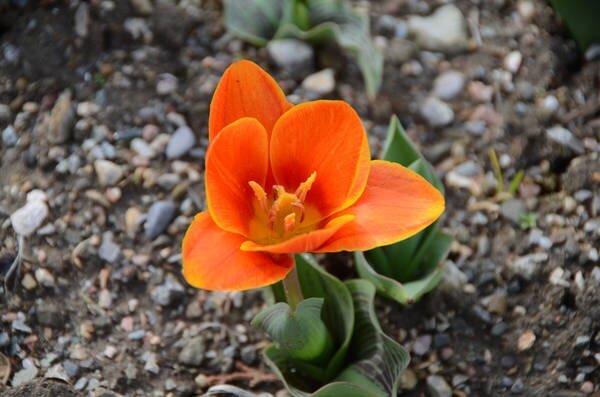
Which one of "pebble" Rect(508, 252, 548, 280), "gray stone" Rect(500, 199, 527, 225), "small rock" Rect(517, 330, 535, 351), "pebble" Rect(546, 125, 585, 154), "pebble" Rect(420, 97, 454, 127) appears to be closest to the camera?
"small rock" Rect(517, 330, 535, 351)

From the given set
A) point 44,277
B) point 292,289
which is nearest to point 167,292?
point 44,277

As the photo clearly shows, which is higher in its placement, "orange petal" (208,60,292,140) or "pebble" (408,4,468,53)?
"orange petal" (208,60,292,140)

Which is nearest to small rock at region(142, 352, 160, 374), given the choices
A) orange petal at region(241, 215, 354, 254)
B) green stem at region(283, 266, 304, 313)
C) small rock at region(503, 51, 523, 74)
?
green stem at region(283, 266, 304, 313)

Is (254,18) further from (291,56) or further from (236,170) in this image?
(236,170)

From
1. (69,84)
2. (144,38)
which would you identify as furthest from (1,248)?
(144,38)

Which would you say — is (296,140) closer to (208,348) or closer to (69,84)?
(208,348)

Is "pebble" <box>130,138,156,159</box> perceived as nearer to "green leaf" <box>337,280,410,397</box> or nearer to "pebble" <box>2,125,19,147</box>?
"pebble" <box>2,125,19,147</box>

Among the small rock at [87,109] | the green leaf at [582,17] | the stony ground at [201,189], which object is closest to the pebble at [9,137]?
the stony ground at [201,189]

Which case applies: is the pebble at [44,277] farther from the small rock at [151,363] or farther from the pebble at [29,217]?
the small rock at [151,363]
